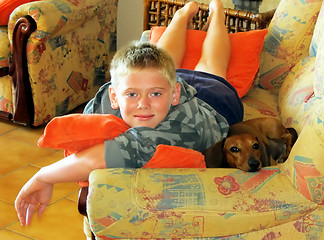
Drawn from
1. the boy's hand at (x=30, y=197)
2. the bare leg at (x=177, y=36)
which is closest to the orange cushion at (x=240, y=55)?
the bare leg at (x=177, y=36)

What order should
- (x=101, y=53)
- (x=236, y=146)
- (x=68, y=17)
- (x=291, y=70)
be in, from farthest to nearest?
(x=101, y=53) < (x=68, y=17) < (x=291, y=70) < (x=236, y=146)

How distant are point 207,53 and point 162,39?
0.73 feet

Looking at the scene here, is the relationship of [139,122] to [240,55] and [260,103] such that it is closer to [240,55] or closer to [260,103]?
[260,103]

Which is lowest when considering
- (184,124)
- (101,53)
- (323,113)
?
(101,53)

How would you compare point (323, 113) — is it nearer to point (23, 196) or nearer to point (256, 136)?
point (256, 136)

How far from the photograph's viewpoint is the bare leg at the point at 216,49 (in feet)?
6.81

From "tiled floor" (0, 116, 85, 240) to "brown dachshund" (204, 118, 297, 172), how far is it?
78 cm

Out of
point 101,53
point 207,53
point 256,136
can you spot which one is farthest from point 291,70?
point 101,53

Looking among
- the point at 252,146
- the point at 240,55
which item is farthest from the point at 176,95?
the point at 240,55

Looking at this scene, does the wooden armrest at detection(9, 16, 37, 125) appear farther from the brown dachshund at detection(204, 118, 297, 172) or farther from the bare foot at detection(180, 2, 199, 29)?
the brown dachshund at detection(204, 118, 297, 172)

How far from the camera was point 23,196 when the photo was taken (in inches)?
51.3

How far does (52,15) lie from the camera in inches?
107

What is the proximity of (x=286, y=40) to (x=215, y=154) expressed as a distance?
2.94 feet

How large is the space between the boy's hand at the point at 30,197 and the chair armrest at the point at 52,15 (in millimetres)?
1547
